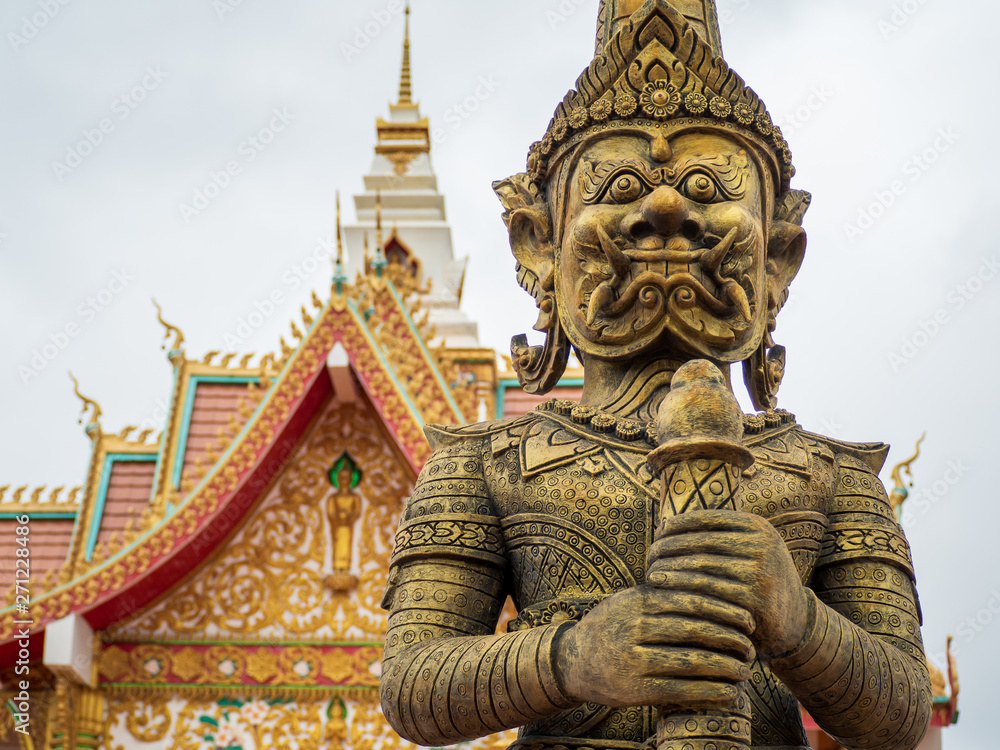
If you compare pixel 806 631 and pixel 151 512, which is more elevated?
pixel 151 512

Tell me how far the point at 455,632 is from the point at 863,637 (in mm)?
807

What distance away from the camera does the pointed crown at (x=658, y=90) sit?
9.18ft

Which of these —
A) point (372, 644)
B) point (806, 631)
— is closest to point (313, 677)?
point (372, 644)

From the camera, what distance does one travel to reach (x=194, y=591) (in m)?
7.81

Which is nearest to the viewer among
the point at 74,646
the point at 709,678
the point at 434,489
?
the point at 709,678

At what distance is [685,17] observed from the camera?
304cm

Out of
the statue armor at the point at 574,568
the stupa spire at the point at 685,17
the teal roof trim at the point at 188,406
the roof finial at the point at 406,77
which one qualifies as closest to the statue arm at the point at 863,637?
the statue armor at the point at 574,568

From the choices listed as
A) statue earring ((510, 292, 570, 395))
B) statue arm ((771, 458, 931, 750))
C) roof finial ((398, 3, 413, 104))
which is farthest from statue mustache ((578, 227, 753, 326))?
roof finial ((398, 3, 413, 104))

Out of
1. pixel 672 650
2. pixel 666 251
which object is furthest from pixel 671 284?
pixel 672 650

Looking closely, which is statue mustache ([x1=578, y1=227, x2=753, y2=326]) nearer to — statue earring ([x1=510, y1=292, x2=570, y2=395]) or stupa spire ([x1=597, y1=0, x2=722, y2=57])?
statue earring ([x1=510, y1=292, x2=570, y2=395])

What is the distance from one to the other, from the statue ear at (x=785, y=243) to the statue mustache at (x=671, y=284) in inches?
11.8

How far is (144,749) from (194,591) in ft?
3.26

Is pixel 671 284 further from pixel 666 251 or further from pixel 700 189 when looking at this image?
pixel 700 189

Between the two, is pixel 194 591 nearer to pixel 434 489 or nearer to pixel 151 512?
pixel 151 512
